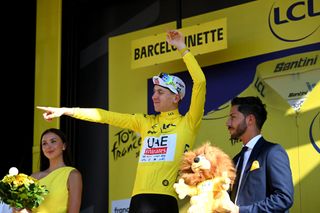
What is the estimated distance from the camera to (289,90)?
5.30 metres

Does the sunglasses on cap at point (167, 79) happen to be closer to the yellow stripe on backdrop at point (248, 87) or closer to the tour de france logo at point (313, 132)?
the yellow stripe on backdrop at point (248, 87)

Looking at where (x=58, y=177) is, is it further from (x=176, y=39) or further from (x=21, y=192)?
(x=176, y=39)

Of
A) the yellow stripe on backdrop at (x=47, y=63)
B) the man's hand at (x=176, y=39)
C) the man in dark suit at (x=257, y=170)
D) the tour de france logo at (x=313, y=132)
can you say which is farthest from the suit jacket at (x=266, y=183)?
the yellow stripe on backdrop at (x=47, y=63)

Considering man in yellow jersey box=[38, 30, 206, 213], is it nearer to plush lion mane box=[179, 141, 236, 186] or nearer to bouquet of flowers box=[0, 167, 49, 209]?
bouquet of flowers box=[0, 167, 49, 209]

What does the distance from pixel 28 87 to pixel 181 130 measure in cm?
255

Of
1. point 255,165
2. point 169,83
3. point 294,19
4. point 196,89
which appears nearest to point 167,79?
point 169,83

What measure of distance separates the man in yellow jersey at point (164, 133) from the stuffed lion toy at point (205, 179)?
0.58 metres

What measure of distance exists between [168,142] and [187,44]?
1278 mm

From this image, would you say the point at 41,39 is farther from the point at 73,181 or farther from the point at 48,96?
the point at 73,181

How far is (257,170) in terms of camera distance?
3908mm

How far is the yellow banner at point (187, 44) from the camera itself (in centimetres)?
556

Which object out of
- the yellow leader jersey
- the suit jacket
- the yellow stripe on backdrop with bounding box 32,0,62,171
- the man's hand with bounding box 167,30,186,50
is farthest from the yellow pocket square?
the yellow stripe on backdrop with bounding box 32,0,62,171

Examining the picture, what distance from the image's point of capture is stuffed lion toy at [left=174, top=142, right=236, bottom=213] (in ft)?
12.5

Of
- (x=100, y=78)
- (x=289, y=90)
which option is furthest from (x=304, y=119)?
(x=100, y=78)
